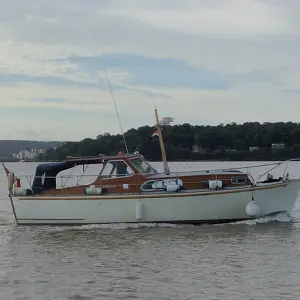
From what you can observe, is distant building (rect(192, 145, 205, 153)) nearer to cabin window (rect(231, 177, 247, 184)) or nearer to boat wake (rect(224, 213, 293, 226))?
boat wake (rect(224, 213, 293, 226))

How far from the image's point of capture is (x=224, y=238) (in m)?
19.8

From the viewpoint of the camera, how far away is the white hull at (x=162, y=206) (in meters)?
21.6

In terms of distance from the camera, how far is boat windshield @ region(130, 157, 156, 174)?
22.5 m

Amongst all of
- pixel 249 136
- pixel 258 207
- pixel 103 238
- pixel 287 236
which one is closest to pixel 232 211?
pixel 258 207

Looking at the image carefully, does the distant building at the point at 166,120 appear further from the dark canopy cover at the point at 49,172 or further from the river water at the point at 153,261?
the river water at the point at 153,261

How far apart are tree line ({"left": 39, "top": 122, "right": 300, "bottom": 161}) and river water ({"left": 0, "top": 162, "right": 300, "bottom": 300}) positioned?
1574 cm

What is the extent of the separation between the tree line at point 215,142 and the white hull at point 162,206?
48.7 feet

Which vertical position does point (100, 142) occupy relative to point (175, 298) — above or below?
above

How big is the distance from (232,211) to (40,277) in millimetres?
9090

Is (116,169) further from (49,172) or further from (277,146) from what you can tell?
(277,146)

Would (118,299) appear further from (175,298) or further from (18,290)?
(18,290)

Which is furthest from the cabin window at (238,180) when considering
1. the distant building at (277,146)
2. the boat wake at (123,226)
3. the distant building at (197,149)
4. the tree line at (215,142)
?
the distant building at (277,146)

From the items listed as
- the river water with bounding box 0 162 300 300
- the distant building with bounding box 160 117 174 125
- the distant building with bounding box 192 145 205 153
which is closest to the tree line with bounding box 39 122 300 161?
the distant building with bounding box 192 145 205 153

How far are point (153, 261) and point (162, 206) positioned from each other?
5.65m
